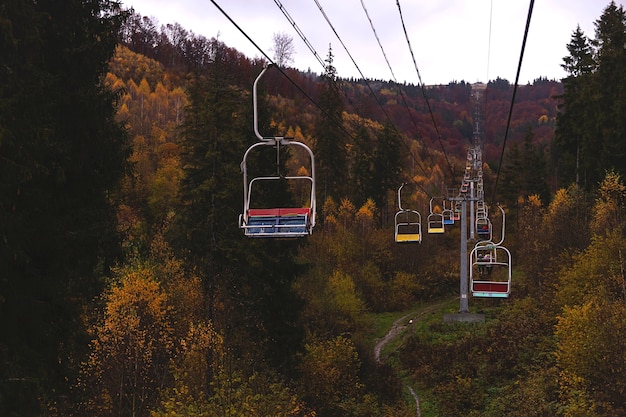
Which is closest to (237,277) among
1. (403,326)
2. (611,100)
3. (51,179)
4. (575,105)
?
(51,179)

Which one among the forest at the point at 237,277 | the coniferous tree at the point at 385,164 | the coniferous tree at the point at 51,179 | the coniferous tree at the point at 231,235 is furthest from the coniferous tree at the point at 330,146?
the coniferous tree at the point at 51,179

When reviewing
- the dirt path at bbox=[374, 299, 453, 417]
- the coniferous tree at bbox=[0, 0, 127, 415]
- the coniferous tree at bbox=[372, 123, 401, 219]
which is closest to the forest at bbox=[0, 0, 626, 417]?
the coniferous tree at bbox=[0, 0, 127, 415]

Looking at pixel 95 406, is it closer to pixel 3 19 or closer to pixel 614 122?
pixel 3 19

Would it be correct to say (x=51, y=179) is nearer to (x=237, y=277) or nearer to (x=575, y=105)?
(x=237, y=277)

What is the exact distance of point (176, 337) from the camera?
25.3 meters

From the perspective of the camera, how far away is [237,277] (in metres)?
26.2

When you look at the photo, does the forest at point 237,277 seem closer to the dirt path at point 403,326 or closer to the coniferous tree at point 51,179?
the coniferous tree at point 51,179

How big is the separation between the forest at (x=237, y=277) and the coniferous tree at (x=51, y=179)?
5 centimetres

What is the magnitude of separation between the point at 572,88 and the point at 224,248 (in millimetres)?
42966

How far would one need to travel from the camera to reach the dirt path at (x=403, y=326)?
3590 cm

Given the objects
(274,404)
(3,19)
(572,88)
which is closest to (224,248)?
(274,404)

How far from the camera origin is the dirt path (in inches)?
1413

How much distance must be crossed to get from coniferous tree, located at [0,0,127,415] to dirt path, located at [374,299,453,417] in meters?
20.2

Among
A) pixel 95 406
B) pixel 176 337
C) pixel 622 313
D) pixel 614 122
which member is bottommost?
pixel 95 406
